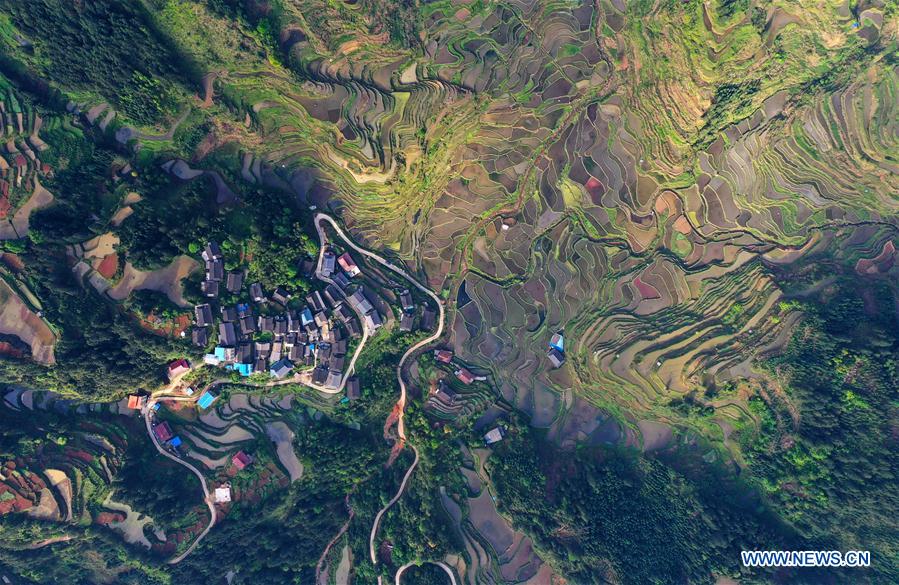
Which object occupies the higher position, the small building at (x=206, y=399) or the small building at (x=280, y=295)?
the small building at (x=280, y=295)

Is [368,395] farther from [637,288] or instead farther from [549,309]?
[637,288]

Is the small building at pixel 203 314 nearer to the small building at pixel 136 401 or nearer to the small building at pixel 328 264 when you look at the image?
the small building at pixel 136 401

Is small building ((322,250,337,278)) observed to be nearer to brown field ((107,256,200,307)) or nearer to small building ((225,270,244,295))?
small building ((225,270,244,295))

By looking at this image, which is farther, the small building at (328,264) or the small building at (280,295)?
the small building at (328,264)

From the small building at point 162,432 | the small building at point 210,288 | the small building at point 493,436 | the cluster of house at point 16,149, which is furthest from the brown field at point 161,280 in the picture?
the small building at point 493,436

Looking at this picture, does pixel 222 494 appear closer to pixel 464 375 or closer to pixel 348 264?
pixel 348 264

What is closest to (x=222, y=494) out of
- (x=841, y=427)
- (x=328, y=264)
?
(x=328, y=264)

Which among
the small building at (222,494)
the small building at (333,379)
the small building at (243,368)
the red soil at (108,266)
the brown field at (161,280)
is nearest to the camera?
the red soil at (108,266)

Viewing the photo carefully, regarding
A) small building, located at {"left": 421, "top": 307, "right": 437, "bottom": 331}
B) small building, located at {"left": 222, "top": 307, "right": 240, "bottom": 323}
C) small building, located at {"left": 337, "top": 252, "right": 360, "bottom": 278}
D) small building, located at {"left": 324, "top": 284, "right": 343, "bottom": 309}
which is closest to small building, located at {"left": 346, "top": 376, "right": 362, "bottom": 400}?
small building, located at {"left": 324, "top": 284, "right": 343, "bottom": 309}
